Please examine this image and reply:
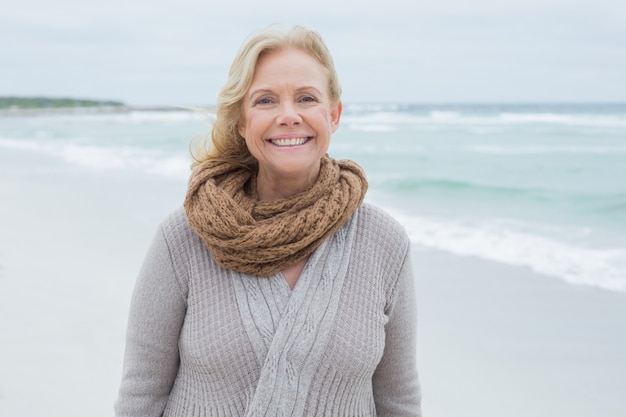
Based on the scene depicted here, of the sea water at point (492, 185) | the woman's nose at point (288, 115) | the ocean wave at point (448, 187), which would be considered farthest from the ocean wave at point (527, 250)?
the woman's nose at point (288, 115)

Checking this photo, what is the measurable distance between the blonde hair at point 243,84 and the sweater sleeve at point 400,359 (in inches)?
24.1

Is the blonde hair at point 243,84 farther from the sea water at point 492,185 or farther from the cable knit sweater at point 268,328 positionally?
the cable knit sweater at point 268,328

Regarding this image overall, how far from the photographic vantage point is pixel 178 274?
6.68 ft

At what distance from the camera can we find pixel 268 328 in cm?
194

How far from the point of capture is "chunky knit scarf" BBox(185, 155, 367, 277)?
1963mm

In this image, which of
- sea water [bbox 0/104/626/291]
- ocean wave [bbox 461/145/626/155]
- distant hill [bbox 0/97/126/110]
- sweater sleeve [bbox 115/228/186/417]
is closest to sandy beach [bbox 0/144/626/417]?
sea water [bbox 0/104/626/291]

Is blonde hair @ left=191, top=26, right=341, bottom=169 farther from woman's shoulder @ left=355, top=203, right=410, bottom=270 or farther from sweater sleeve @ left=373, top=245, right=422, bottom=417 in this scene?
sweater sleeve @ left=373, top=245, right=422, bottom=417

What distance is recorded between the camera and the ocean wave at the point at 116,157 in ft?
48.5

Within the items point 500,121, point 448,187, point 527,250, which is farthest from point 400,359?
point 500,121

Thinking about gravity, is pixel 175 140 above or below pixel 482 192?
Answer: below

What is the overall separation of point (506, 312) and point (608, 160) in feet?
44.9

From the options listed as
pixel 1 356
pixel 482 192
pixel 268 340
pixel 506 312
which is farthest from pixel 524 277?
pixel 482 192

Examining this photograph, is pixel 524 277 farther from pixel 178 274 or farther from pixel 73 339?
pixel 178 274

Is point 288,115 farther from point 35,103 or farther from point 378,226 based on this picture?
point 35,103
